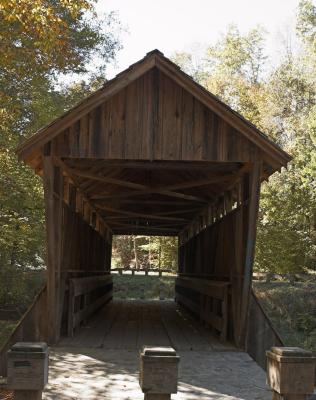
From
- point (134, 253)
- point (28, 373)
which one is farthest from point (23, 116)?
point (134, 253)

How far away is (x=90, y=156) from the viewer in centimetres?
969

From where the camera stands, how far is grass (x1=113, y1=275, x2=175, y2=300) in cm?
3072

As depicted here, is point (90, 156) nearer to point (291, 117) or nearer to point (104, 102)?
point (104, 102)

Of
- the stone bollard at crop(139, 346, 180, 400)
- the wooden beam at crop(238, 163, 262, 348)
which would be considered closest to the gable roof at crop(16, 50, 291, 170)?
the wooden beam at crop(238, 163, 262, 348)

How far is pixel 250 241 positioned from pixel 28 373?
6.26m

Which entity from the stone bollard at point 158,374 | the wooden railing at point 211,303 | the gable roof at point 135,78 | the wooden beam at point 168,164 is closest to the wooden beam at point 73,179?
the wooden beam at point 168,164

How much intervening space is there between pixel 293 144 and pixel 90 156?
22.5 metres

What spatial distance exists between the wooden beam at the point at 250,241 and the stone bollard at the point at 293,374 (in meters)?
5.25

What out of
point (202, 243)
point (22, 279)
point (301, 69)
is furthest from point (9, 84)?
point (301, 69)

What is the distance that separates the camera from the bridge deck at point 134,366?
268 inches

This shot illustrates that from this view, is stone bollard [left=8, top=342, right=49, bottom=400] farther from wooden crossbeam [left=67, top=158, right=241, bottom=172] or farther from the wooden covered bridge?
wooden crossbeam [left=67, top=158, right=241, bottom=172]

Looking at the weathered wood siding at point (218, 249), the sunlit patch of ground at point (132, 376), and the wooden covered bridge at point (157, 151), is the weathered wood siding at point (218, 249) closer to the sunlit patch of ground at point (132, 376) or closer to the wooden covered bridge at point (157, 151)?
the wooden covered bridge at point (157, 151)

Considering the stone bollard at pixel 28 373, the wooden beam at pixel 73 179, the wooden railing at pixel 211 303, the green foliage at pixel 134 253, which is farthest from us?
the green foliage at pixel 134 253

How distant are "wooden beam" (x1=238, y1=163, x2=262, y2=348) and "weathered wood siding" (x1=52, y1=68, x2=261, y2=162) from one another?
0.36 m
